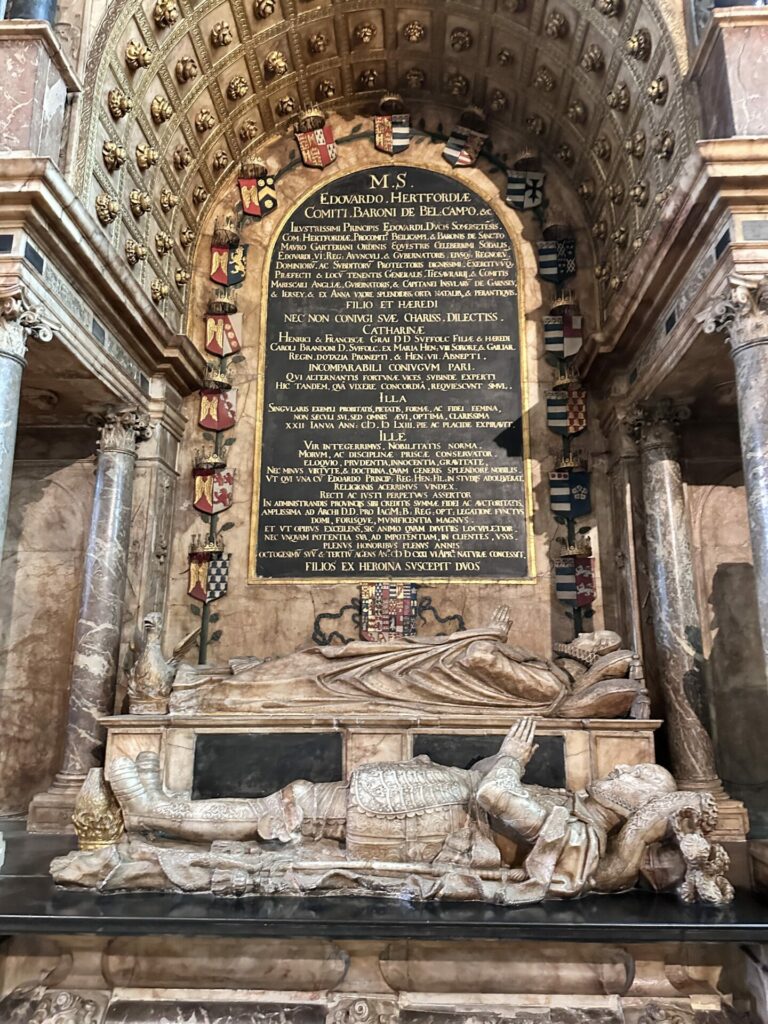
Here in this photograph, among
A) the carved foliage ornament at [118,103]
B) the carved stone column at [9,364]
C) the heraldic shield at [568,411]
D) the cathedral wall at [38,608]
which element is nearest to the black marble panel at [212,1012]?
the carved stone column at [9,364]

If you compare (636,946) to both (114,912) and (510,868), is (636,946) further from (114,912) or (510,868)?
(114,912)

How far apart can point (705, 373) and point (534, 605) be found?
2.88 metres

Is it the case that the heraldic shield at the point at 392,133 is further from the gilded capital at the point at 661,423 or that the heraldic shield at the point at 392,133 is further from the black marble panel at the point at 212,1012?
the black marble panel at the point at 212,1012

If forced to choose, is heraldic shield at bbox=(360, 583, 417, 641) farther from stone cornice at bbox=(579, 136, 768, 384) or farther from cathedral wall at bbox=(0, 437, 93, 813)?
stone cornice at bbox=(579, 136, 768, 384)

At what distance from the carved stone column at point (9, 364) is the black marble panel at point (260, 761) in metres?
2.22

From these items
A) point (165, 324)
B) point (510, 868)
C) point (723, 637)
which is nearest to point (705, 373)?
point (723, 637)

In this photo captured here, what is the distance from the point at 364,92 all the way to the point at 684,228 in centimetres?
524

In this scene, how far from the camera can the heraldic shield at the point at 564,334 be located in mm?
8508

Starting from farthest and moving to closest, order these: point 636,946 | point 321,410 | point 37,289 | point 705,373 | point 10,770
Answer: point 321,410 → point 10,770 → point 705,373 → point 37,289 → point 636,946

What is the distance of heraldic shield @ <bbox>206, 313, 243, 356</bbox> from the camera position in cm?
865

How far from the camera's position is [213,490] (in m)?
8.29

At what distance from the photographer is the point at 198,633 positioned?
7.93 metres

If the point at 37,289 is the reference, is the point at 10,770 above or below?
below

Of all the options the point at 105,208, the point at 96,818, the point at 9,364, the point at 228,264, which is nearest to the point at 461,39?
the point at 228,264
